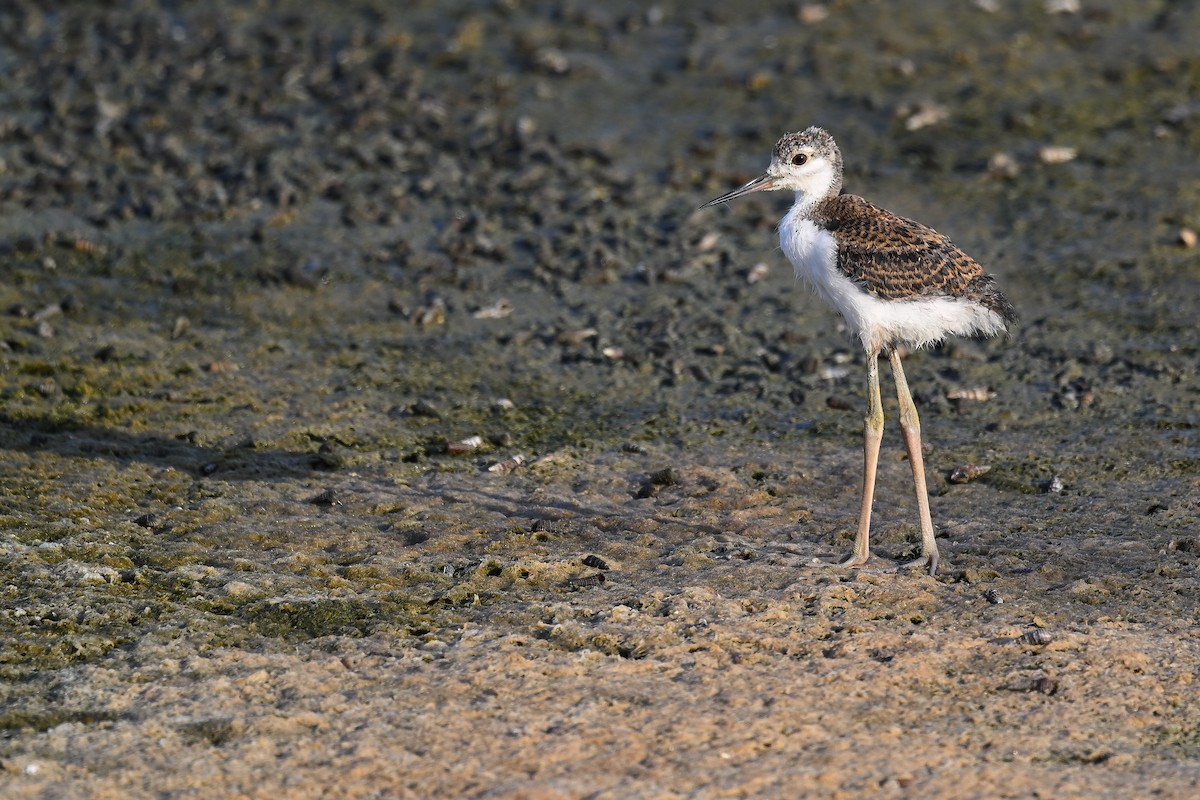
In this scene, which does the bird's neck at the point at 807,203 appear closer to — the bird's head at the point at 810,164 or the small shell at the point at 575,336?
the bird's head at the point at 810,164

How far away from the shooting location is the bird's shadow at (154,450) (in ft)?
26.1

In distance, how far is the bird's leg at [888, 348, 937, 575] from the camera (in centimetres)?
685

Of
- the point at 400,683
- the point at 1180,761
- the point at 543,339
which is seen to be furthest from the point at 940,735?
the point at 543,339

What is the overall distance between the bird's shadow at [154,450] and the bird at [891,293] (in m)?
2.88

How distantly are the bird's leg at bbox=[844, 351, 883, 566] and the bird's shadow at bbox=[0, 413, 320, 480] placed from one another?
9.47ft


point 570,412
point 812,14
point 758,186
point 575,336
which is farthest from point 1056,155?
point 570,412

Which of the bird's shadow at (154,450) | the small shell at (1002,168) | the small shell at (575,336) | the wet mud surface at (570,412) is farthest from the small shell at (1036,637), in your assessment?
the small shell at (1002,168)

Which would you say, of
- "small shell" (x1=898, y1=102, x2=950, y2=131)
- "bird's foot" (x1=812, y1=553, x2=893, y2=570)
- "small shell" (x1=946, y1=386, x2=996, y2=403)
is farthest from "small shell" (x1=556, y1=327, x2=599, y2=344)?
"small shell" (x1=898, y1=102, x2=950, y2=131)

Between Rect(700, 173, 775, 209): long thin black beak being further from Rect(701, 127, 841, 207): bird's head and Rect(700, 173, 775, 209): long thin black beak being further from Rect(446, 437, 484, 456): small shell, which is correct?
Rect(446, 437, 484, 456): small shell

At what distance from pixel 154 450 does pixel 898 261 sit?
402 cm

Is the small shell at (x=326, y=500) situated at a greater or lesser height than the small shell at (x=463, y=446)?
greater

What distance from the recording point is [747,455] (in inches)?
328

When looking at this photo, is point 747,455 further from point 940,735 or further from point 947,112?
point 947,112

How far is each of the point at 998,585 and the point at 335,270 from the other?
581 centimetres
